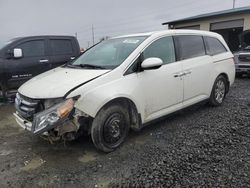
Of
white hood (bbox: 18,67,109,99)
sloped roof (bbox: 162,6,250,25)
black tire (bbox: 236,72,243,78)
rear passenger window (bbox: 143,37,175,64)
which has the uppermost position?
sloped roof (bbox: 162,6,250,25)

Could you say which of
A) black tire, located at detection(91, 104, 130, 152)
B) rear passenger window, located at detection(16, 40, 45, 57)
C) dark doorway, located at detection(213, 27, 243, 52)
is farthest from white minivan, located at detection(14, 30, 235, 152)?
dark doorway, located at detection(213, 27, 243, 52)

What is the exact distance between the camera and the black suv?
655 cm

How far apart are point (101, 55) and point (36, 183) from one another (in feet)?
7.65

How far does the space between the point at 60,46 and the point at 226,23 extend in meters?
13.0

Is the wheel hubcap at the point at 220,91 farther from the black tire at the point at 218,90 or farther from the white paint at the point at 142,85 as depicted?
the white paint at the point at 142,85

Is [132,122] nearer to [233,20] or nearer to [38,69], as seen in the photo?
[38,69]

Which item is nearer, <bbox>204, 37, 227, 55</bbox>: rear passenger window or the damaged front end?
the damaged front end

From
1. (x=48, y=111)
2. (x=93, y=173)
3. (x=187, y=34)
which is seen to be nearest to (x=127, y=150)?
(x=93, y=173)

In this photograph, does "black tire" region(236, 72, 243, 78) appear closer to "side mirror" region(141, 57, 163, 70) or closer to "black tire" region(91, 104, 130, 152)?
"side mirror" region(141, 57, 163, 70)

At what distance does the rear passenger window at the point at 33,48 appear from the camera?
6.88m

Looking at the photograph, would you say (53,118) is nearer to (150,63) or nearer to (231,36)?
(150,63)

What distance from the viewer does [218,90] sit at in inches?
227

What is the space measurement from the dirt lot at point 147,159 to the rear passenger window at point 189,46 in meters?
1.28

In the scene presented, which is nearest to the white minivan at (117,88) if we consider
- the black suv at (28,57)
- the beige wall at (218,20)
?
the black suv at (28,57)
